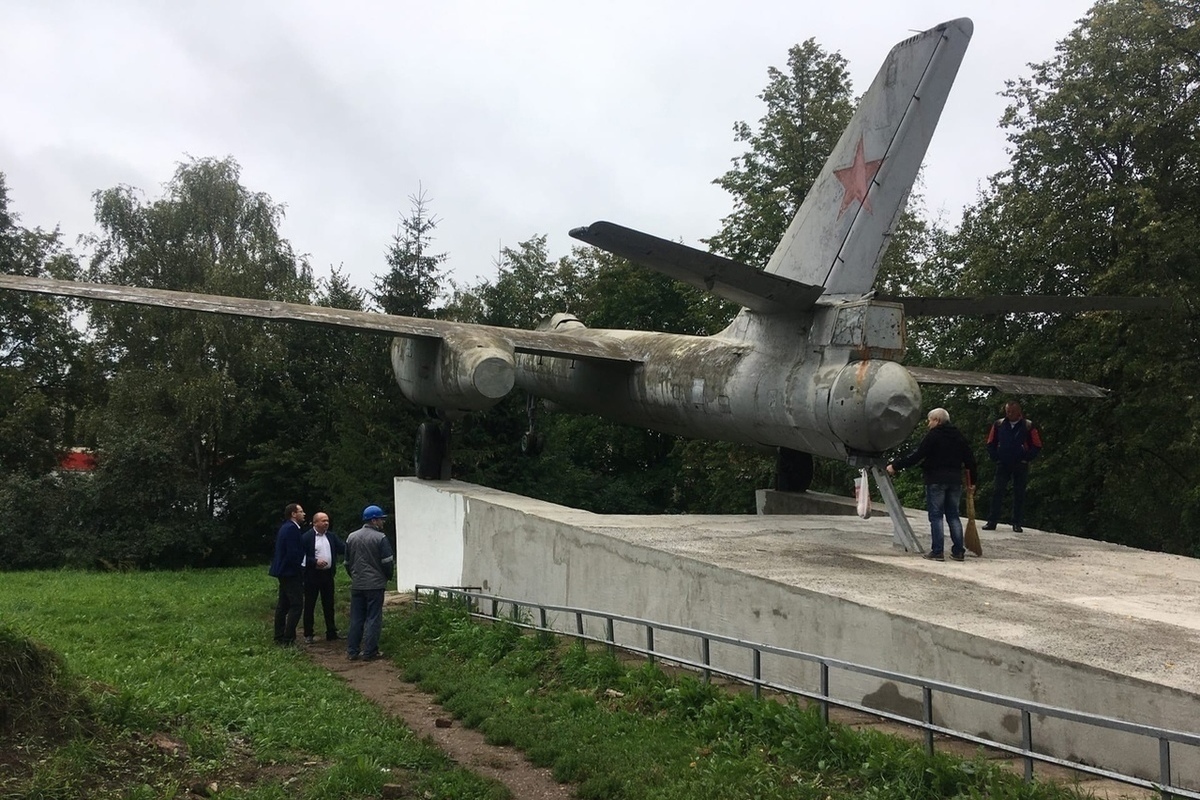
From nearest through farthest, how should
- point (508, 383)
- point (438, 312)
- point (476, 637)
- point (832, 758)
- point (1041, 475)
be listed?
point (832, 758)
point (476, 637)
point (508, 383)
point (1041, 475)
point (438, 312)

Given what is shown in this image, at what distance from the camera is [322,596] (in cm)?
1037

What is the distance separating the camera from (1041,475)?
17.8 meters

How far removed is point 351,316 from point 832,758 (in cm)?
891

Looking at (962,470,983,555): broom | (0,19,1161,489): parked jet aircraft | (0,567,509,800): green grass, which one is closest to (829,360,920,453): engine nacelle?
(0,19,1161,489): parked jet aircraft

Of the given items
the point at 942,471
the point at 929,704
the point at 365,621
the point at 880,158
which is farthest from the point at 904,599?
the point at 365,621

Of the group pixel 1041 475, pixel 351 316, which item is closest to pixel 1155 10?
pixel 1041 475

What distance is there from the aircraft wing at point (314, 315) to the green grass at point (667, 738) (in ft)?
16.4

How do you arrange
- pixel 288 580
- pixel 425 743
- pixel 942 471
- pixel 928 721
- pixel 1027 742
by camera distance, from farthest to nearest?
pixel 288 580 < pixel 942 471 < pixel 425 743 < pixel 928 721 < pixel 1027 742

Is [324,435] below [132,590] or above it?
above

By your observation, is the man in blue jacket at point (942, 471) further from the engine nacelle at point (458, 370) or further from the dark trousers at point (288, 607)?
the dark trousers at point (288, 607)

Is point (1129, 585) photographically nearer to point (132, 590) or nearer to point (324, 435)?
point (132, 590)

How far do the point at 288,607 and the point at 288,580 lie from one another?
Result: 0.28 metres

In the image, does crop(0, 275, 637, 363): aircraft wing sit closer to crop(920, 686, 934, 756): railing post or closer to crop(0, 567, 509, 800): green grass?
crop(0, 567, 509, 800): green grass

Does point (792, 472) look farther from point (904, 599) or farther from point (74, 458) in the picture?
point (74, 458)
